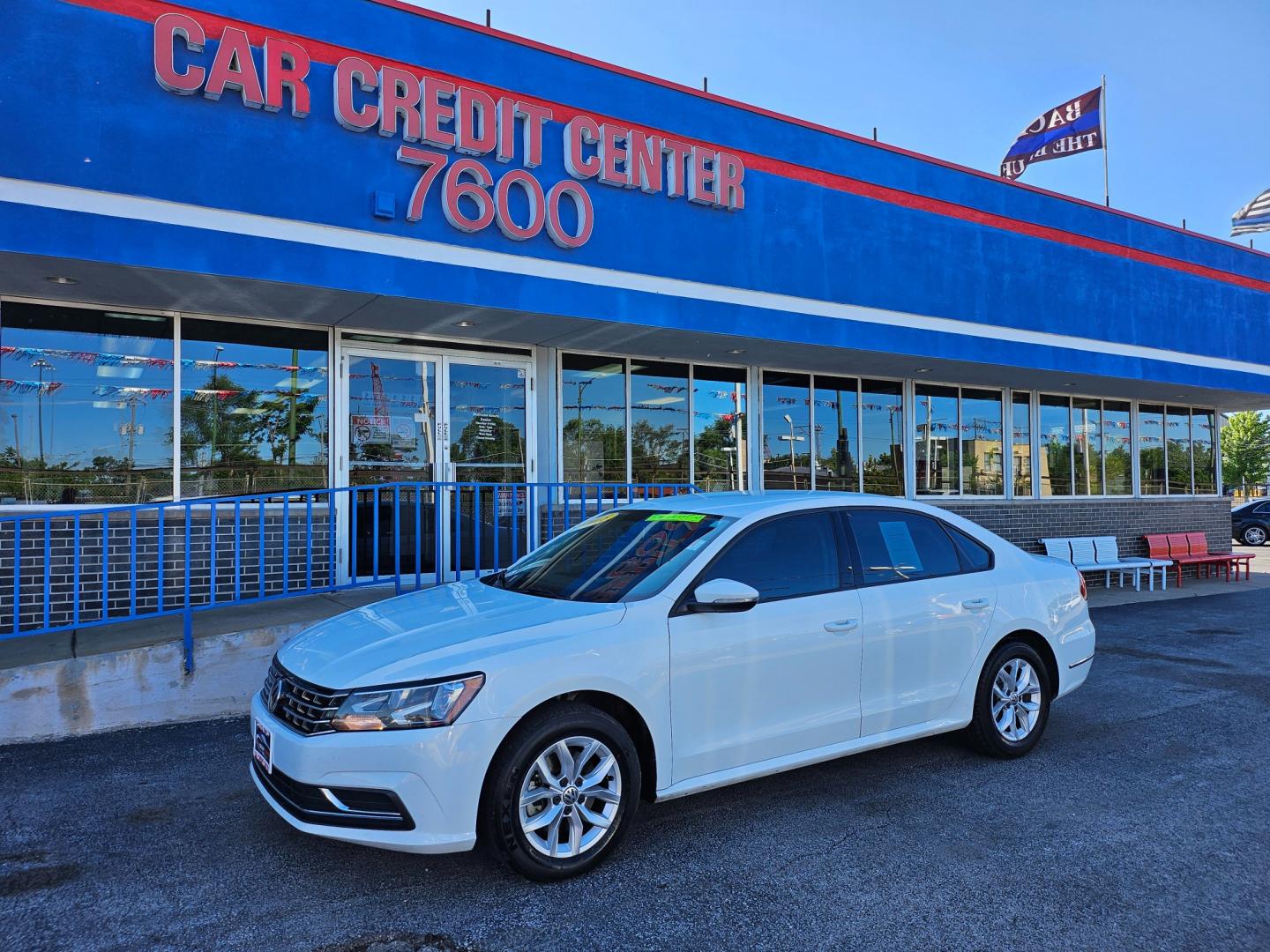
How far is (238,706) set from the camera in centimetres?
614

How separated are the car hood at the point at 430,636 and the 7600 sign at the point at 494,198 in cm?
468

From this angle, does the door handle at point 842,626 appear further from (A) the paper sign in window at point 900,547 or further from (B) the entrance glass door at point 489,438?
(B) the entrance glass door at point 489,438

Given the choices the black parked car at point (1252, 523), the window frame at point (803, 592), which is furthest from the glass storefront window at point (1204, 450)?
the window frame at point (803, 592)

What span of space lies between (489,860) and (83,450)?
6.19 m

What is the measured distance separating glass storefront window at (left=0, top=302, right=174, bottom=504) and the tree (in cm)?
4936

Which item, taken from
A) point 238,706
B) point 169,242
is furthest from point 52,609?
point 169,242

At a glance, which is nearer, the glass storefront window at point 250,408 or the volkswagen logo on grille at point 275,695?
the volkswagen logo on grille at point 275,695

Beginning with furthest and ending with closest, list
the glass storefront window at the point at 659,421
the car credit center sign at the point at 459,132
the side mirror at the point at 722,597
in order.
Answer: the glass storefront window at the point at 659,421 → the car credit center sign at the point at 459,132 → the side mirror at the point at 722,597

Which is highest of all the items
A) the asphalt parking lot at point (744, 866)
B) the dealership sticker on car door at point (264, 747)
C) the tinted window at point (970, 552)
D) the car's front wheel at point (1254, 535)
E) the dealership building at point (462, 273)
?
the dealership building at point (462, 273)

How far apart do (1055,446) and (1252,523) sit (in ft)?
50.9

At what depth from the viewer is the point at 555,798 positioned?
341 cm

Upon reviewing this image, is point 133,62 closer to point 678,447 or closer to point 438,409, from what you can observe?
point 438,409

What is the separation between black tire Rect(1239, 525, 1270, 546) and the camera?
990 inches

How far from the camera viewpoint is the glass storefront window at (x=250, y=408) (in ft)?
26.1
